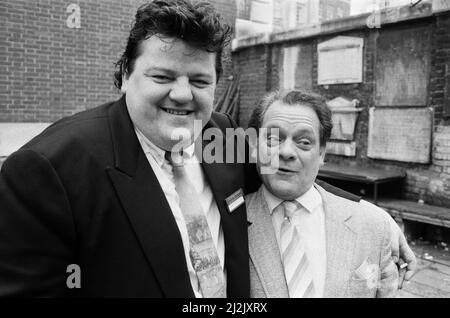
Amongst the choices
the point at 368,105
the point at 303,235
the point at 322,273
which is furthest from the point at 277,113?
the point at 368,105

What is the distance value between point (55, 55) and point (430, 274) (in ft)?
22.5

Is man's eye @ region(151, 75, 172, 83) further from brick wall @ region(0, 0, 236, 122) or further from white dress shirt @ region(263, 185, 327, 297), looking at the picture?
brick wall @ region(0, 0, 236, 122)

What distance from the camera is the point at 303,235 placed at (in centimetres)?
167

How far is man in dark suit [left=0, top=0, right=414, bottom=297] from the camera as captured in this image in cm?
121

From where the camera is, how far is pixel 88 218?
129 cm

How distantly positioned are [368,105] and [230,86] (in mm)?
3484

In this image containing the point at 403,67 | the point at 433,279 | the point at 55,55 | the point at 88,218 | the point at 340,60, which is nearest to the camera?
the point at 88,218

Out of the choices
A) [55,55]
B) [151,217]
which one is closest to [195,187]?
[151,217]

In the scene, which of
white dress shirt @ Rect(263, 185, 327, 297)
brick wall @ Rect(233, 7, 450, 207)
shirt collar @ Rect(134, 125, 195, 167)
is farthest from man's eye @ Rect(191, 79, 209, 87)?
brick wall @ Rect(233, 7, 450, 207)

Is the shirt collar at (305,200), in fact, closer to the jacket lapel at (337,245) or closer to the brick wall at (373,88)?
the jacket lapel at (337,245)

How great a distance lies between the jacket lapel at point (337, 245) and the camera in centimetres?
157

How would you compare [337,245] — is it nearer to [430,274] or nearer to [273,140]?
[273,140]

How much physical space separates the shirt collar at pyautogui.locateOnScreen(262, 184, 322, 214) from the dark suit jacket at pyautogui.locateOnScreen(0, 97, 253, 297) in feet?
1.73

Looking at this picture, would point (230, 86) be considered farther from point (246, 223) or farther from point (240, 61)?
point (246, 223)
